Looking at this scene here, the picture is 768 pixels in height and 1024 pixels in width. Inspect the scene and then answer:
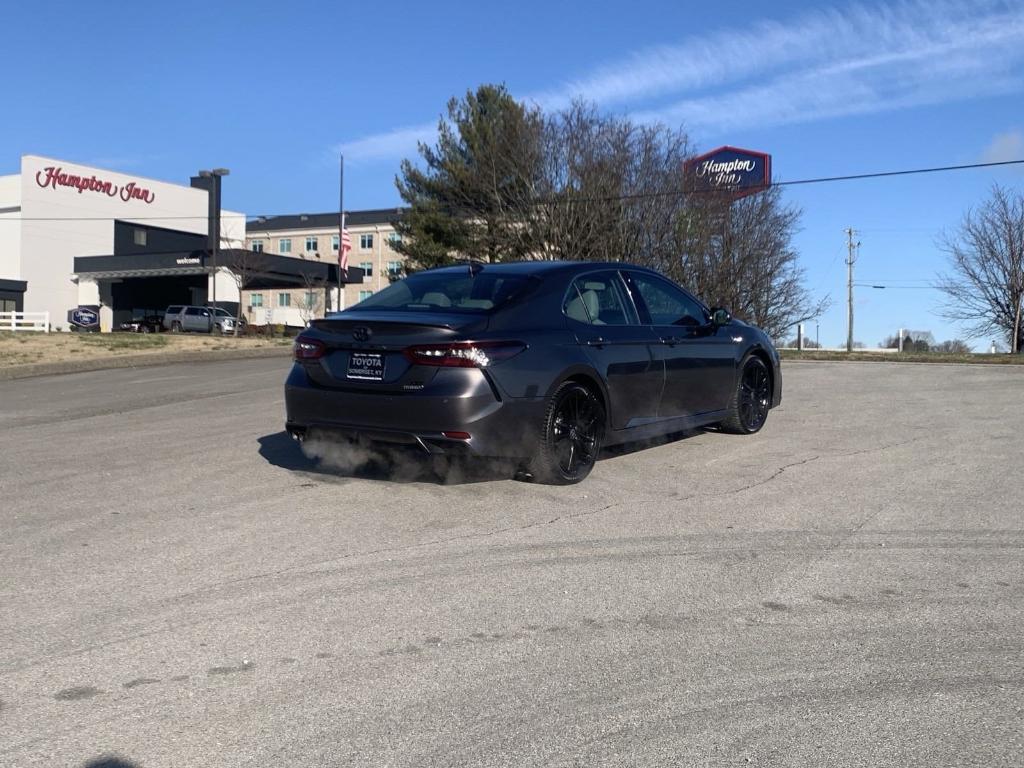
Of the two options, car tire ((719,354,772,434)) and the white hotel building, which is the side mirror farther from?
the white hotel building

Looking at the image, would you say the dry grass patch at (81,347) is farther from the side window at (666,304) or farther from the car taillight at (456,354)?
the car taillight at (456,354)

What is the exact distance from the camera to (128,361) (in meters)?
20.4

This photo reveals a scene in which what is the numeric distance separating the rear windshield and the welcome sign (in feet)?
96.9

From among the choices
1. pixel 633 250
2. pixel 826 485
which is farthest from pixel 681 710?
pixel 633 250

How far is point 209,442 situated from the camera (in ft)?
27.5

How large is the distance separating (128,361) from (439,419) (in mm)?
16586

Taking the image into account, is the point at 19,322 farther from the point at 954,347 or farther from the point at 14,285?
the point at 954,347

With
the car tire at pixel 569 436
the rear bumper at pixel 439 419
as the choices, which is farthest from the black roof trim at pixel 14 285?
the car tire at pixel 569 436

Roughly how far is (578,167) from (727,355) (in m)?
27.4

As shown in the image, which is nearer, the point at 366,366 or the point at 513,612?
the point at 513,612

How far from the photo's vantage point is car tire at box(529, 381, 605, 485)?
6.18 metres

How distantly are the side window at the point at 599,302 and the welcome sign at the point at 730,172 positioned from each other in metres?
28.9

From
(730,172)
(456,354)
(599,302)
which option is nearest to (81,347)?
(599,302)

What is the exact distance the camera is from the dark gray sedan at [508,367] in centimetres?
583
